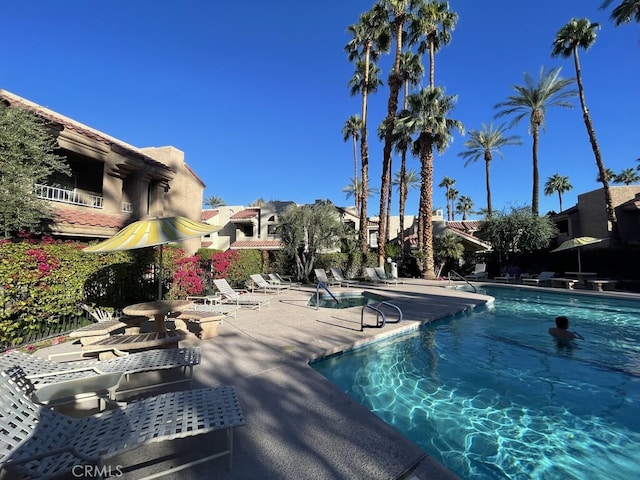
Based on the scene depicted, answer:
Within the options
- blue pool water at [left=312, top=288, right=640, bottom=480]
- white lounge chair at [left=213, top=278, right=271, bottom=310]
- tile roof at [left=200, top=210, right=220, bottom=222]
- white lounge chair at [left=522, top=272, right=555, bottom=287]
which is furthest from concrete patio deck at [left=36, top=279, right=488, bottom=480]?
tile roof at [left=200, top=210, right=220, bottom=222]

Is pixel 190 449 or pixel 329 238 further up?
pixel 329 238

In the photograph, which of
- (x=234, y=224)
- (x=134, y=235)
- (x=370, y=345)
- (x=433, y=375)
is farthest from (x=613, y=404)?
(x=234, y=224)

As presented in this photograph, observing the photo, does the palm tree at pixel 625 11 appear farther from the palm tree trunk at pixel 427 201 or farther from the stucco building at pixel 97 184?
the stucco building at pixel 97 184

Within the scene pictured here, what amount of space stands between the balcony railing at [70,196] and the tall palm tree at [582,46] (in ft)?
102

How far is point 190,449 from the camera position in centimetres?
294

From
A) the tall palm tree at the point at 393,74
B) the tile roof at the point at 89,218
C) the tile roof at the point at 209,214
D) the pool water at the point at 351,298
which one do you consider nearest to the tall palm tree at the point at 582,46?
the tall palm tree at the point at 393,74

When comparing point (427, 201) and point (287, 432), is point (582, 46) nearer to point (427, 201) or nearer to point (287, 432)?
point (427, 201)

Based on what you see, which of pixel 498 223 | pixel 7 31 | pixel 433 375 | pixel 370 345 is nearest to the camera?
pixel 433 375

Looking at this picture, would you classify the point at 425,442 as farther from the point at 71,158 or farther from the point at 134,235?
the point at 71,158

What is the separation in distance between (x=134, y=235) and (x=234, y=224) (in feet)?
98.5

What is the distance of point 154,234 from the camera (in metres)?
5.33

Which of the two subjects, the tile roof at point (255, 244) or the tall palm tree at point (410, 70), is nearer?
the tall palm tree at point (410, 70)

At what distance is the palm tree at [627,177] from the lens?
4989 cm

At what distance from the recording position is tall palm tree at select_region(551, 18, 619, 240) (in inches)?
837
